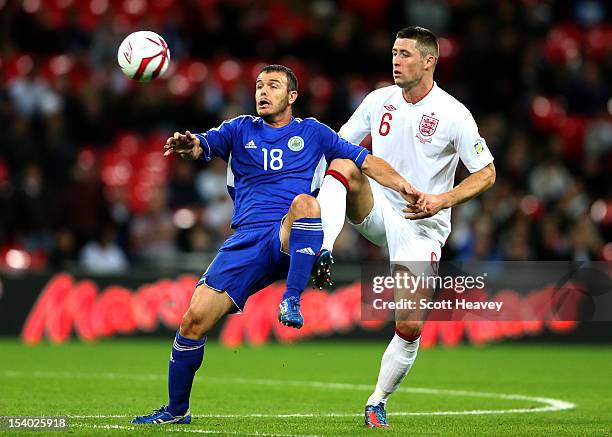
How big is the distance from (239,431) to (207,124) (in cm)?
1183

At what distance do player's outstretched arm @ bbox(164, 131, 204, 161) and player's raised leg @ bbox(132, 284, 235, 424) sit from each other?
34.9 inches

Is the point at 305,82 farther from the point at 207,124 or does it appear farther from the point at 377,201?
the point at 377,201

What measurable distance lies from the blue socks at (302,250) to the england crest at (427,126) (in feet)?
4.28

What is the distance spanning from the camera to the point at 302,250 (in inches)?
309

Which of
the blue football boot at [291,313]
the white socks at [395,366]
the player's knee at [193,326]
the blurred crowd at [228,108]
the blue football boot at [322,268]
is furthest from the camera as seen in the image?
the blurred crowd at [228,108]

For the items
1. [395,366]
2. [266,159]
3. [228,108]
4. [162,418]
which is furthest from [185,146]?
[228,108]

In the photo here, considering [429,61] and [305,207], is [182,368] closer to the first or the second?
[305,207]

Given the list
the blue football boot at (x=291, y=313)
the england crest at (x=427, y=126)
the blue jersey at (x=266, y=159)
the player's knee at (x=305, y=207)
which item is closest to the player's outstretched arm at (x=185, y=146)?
the blue jersey at (x=266, y=159)

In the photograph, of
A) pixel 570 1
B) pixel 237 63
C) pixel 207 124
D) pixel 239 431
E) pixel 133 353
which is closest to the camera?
pixel 239 431

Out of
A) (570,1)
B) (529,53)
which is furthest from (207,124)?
(570,1)

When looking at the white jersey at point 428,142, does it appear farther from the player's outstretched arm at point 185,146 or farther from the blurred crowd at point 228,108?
the blurred crowd at point 228,108

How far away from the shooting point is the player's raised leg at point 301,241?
7828mm

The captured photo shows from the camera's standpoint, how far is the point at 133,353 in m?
15.2

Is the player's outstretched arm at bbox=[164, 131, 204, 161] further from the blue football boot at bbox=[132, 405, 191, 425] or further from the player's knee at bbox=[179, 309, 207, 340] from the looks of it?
the blue football boot at bbox=[132, 405, 191, 425]
